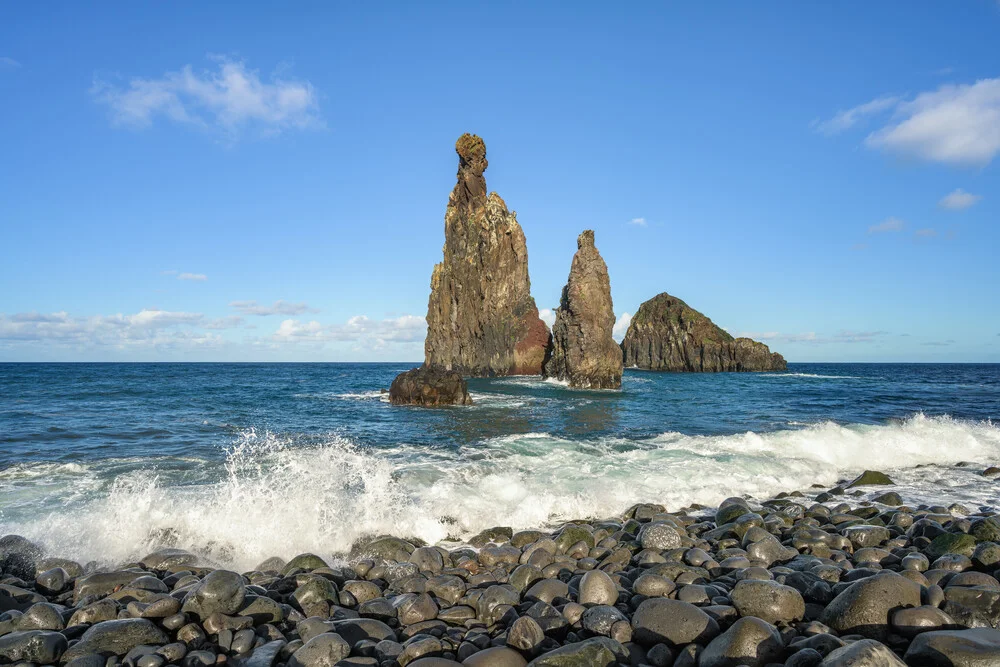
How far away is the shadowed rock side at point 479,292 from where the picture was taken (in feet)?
207

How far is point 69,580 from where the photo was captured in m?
6.10

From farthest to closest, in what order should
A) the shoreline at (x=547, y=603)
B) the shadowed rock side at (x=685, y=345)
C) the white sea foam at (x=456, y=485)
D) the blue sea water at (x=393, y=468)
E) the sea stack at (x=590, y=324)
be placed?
the shadowed rock side at (x=685, y=345) < the sea stack at (x=590, y=324) < the blue sea water at (x=393, y=468) < the white sea foam at (x=456, y=485) < the shoreline at (x=547, y=603)

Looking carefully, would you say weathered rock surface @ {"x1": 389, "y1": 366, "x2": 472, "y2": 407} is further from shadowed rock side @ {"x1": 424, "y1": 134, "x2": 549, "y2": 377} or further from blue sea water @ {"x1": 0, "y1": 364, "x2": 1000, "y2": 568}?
shadowed rock side @ {"x1": 424, "y1": 134, "x2": 549, "y2": 377}

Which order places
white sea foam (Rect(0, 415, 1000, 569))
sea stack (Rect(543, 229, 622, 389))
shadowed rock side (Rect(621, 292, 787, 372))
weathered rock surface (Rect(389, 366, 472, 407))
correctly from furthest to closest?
shadowed rock side (Rect(621, 292, 787, 372))
sea stack (Rect(543, 229, 622, 389))
weathered rock surface (Rect(389, 366, 472, 407))
white sea foam (Rect(0, 415, 1000, 569))

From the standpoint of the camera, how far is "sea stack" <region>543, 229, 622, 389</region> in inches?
1674

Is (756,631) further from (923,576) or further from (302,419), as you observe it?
(302,419)

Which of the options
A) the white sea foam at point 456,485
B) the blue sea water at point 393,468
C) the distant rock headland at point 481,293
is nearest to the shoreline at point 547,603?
the white sea foam at point 456,485

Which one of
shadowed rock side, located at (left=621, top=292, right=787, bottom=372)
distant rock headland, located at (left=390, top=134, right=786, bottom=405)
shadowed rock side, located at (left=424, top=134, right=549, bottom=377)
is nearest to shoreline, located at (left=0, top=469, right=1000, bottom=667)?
distant rock headland, located at (left=390, top=134, right=786, bottom=405)

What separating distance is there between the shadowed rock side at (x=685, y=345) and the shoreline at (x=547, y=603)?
81241mm

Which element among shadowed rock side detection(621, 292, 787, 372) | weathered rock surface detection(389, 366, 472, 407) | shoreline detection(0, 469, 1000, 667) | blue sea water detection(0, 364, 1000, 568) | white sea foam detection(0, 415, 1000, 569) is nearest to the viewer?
shoreline detection(0, 469, 1000, 667)

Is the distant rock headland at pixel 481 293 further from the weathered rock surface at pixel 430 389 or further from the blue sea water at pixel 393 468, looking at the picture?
the blue sea water at pixel 393 468

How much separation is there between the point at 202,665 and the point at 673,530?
5371 mm

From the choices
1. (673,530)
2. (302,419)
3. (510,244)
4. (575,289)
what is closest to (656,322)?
(510,244)

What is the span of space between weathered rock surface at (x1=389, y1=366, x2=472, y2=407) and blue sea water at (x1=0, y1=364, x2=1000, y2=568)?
9.99 ft
